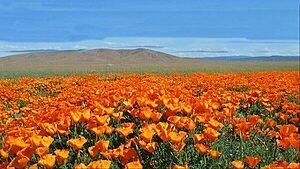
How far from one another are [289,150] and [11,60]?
454 ft

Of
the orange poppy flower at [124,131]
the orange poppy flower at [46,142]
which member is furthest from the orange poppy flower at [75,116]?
the orange poppy flower at [46,142]

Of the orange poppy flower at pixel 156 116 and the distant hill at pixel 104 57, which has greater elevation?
the orange poppy flower at pixel 156 116

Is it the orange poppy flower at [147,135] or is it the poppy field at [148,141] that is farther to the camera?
the orange poppy flower at [147,135]

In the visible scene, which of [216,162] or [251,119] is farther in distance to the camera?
[251,119]

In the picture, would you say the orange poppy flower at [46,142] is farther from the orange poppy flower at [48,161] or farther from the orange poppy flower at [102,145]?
the orange poppy flower at [102,145]

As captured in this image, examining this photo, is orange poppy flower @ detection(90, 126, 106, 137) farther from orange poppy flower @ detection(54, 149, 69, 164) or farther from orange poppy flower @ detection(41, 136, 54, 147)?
orange poppy flower @ detection(54, 149, 69, 164)

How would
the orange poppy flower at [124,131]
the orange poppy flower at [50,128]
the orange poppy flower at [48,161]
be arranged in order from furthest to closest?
the orange poppy flower at [50,128], the orange poppy flower at [124,131], the orange poppy flower at [48,161]

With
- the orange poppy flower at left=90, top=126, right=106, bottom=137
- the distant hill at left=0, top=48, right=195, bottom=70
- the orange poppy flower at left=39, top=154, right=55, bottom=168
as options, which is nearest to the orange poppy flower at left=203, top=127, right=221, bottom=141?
the orange poppy flower at left=90, top=126, right=106, bottom=137

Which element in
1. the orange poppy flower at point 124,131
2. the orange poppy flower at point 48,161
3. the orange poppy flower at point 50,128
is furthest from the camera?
the orange poppy flower at point 50,128

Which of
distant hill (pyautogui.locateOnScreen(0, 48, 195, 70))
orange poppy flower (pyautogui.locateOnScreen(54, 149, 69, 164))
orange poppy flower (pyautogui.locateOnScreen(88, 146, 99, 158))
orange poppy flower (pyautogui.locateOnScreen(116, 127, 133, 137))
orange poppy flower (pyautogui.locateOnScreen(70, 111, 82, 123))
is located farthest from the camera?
distant hill (pyautogui.locateOnScreen(0, 48, 195, 70))

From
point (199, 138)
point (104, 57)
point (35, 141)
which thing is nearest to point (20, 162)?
point (35, 141)

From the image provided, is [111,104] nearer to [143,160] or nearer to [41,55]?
[143,160]

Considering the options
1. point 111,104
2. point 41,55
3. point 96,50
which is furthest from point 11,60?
point 111,104

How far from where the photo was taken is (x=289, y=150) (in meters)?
4.10
